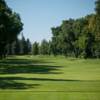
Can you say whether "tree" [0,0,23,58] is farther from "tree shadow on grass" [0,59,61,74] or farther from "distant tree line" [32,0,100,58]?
"distant tree line" [32,0,100,58]

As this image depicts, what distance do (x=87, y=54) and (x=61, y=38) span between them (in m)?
18.9

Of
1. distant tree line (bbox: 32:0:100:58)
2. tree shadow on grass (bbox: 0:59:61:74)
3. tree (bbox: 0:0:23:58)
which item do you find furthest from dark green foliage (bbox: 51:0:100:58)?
tree shadow on grass (bbox: 0:59:61:74)

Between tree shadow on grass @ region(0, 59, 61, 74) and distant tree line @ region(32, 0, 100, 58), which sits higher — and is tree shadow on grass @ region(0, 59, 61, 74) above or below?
below

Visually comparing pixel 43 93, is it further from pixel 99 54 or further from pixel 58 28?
pixel 58 28

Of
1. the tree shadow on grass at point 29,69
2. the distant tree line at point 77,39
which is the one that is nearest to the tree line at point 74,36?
the distant tree line at point 77,39

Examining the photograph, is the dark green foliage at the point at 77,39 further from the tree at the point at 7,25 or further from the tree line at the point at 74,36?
the tree at the point at 7,25

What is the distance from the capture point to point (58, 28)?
15600 centimetres

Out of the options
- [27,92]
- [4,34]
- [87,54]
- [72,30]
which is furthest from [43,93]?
[72,30]

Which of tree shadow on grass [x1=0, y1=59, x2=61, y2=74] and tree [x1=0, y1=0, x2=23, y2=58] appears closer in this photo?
tree shadow on grass [x1=0, y1=59, x2=61, y2=74]

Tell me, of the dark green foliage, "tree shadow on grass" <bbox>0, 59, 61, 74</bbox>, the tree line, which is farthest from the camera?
the dark green foliage

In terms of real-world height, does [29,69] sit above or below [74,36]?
below

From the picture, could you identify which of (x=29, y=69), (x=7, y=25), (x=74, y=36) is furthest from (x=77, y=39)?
(x=29, y=69)

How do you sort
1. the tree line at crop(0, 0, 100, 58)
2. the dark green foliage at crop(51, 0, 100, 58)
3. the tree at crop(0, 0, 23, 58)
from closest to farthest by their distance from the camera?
the tree at crop(0, 0, 23, 58), the tree line at crop(0, 0, 100, 58), the dark green foliage at crop(51, 0, 100, 58)

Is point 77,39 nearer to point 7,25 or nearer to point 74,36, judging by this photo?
point 74,36
